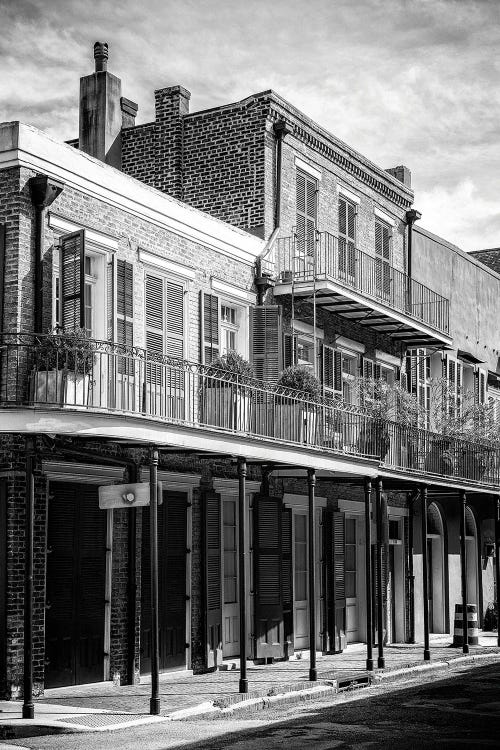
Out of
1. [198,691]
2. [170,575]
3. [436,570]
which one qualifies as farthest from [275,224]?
[436,570]

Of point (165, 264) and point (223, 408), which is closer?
point (223, 408)

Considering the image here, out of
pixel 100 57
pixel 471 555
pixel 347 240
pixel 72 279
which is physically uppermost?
pixel 100 57

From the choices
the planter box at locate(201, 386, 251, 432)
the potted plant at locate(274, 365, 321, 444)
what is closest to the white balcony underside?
the potted plant at locate(274, 365, 321, 444)

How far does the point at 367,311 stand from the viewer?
22.3 meters

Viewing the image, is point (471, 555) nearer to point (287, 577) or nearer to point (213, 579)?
point (287, 577)

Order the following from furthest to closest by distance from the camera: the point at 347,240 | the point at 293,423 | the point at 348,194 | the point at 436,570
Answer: the point at 436,570 < the point at 348,194 < the point at 347,240 < the point at 293,423

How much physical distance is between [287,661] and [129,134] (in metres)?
10.2

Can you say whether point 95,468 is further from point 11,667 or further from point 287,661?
point 287,661

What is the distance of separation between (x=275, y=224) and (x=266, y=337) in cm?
260

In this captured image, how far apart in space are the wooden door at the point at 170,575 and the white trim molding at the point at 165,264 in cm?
327

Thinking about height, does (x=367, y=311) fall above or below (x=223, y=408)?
above

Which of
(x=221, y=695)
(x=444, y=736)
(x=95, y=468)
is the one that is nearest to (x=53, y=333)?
(x=95, y=468)

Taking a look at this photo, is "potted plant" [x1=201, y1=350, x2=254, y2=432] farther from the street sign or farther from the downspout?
the downspout

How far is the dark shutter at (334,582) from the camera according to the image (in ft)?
70.4
